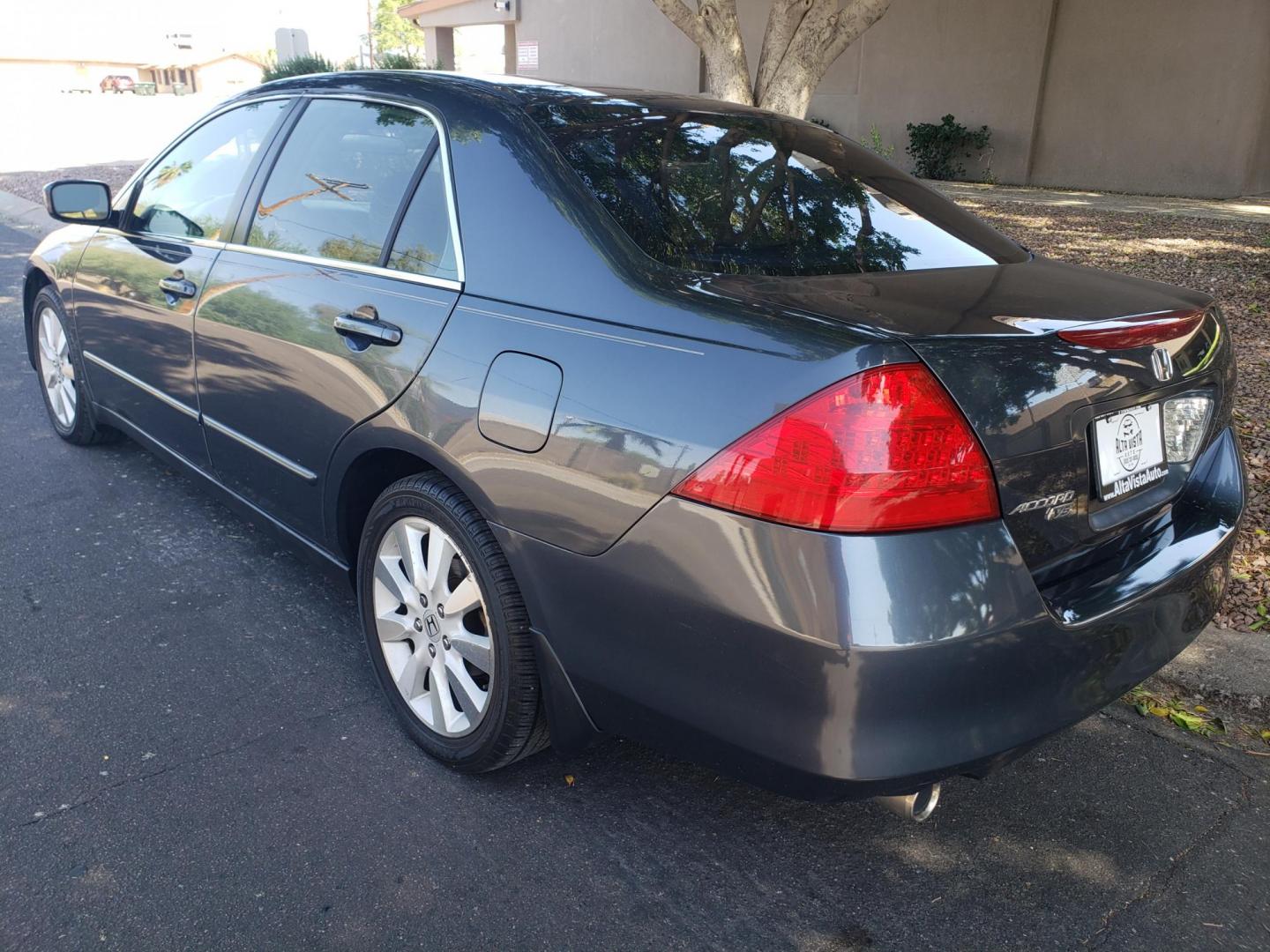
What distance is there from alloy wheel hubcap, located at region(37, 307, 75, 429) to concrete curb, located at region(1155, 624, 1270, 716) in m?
4.58

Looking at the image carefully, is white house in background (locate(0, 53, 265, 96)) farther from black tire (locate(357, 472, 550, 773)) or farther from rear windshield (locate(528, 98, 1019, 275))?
black tire (locate(357, 472, 550, 773))

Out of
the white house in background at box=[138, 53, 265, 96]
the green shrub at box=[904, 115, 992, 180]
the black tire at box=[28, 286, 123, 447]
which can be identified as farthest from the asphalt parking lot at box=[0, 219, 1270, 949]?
the white house in background at box=[138, 53, 265, 96]

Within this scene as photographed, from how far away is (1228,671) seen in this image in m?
3.31

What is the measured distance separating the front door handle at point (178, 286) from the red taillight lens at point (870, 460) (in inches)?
97.5

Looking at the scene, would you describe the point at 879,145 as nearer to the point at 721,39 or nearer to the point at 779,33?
the point at 779,33

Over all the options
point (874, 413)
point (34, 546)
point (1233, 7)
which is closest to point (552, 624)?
point (874, 413)

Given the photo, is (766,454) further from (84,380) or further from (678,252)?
(84,380)

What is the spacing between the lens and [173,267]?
387 centimetres

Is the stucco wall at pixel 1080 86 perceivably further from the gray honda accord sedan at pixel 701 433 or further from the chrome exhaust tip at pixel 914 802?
the chrome exhaust tip at pixel 914 802

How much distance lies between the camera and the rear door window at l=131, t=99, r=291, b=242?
3771 millimetres

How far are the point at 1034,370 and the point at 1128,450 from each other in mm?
382

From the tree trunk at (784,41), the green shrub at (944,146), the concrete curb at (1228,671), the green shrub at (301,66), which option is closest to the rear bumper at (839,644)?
the concrete curb at (1228,671)

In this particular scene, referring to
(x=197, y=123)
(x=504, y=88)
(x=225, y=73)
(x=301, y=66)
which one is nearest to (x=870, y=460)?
(x=504, y=88)

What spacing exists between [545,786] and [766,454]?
50.8 inches
